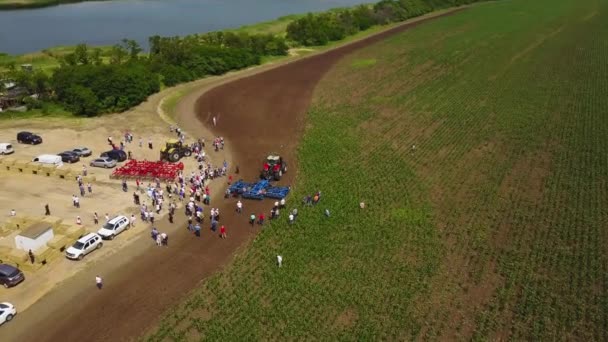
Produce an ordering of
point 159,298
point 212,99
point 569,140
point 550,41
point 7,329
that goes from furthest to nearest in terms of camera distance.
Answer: point 550,41 < point 212,99 < point 569,140 < point 159,298 < point 7,329

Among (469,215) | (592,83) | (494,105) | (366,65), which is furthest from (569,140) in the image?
(366,65)

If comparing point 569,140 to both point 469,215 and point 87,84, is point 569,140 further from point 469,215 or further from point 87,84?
point 87,84

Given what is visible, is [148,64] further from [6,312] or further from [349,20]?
[6,312]

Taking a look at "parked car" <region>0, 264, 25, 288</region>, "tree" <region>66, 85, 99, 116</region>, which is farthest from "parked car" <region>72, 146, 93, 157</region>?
"parked car" <region>0, 264, 25, 288</region>

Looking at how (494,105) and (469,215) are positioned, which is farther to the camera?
(494,105)

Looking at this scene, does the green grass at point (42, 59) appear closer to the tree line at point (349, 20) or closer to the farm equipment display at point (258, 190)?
the tree line at point (349, 20)

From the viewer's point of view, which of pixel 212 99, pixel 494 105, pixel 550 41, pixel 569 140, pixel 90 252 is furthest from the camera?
pixel 550 41

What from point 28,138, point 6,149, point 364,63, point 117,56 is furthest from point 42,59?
point 364,63
